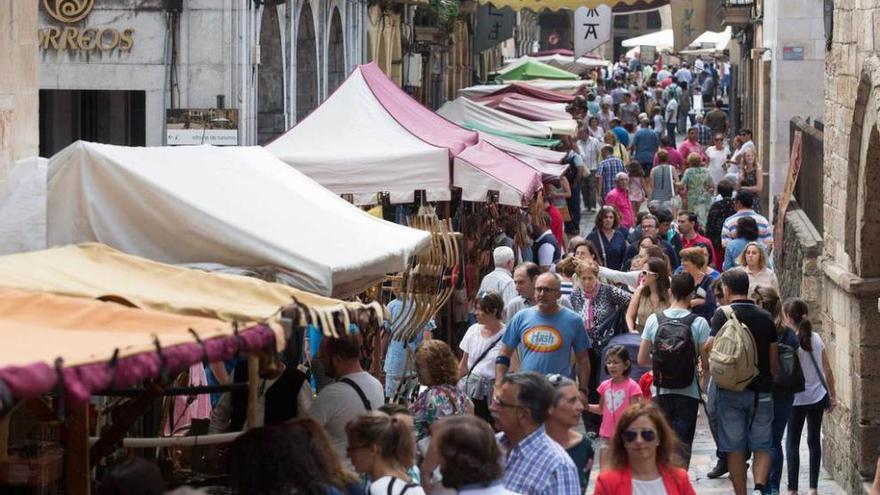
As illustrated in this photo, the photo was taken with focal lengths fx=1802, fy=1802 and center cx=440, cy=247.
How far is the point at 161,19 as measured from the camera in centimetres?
1870

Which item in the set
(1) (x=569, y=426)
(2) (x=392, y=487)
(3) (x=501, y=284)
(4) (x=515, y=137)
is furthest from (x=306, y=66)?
(2) (x=392, y=487)

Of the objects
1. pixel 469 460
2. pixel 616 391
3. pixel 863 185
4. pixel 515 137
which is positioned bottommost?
pixel 616 391

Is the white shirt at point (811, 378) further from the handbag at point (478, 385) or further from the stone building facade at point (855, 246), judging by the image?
the handbag at point (478, 385)

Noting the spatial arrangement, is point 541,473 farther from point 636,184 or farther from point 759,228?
point 636,184

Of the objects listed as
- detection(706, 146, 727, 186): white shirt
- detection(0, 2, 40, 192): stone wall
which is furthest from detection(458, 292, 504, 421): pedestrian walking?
detection(706, 146, 727, 186): white shirt

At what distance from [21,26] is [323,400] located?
3048 mm

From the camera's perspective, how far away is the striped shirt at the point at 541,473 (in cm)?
691

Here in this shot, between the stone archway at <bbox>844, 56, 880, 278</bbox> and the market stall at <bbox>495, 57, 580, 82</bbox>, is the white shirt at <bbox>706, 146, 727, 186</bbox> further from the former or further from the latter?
the stone archway at <bbox>844, 56, 880, 278</bbox>

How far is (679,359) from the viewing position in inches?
434

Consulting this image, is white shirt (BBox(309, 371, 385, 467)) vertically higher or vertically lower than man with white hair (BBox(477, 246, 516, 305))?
higher

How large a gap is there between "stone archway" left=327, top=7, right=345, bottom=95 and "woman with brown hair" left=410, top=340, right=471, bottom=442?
16.8 metres

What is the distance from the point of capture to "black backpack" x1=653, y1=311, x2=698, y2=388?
11023 mm

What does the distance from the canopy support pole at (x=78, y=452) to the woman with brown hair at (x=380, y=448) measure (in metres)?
1.06

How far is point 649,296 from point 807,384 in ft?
5.50
